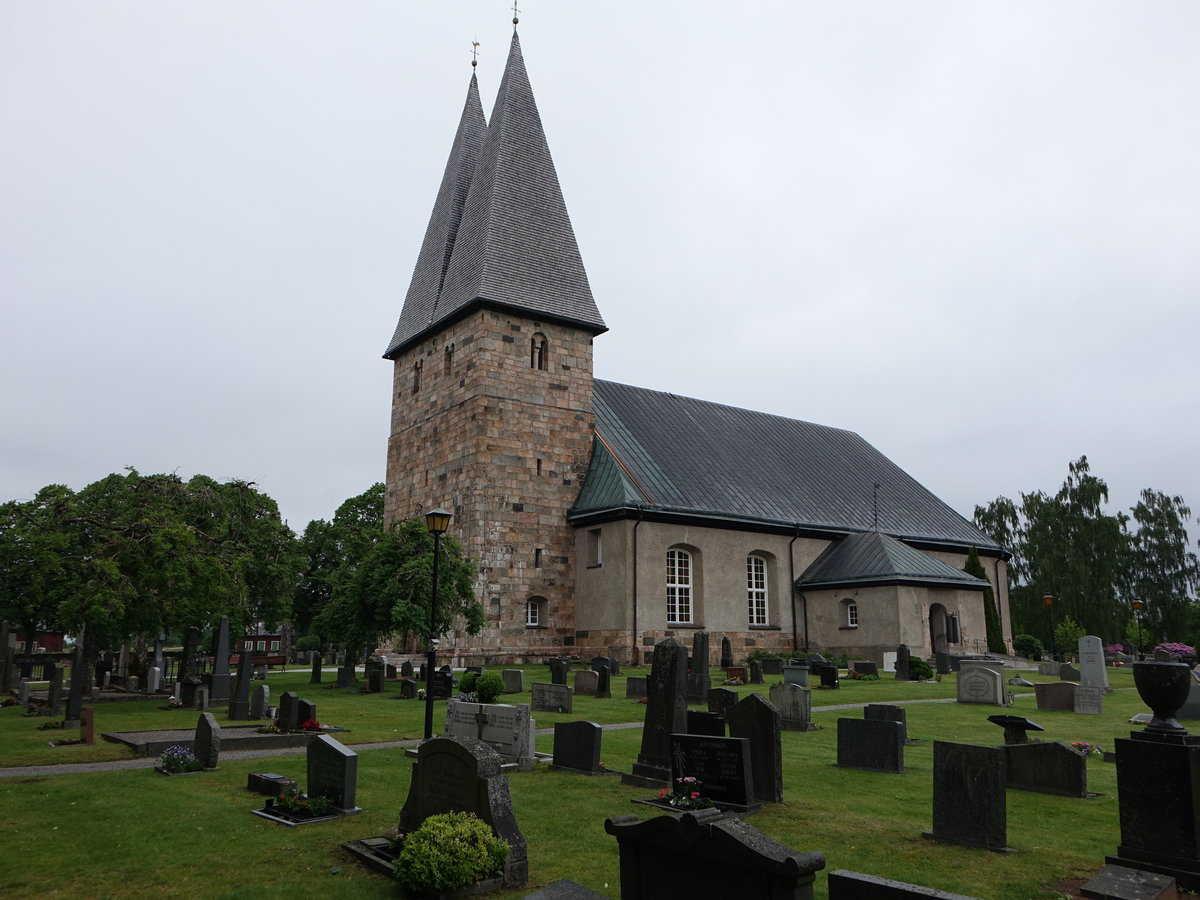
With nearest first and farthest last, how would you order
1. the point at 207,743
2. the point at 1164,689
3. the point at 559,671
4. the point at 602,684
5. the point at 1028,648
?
the point at 1164,689 → the point at 207,743 → the point at 602,684 → the point at 559,671 → the point at 1028,648

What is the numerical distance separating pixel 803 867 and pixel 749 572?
29144 millimetres

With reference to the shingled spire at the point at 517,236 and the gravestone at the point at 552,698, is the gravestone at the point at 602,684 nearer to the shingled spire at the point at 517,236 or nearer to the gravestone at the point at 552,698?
the gravestone at the point at 552,698

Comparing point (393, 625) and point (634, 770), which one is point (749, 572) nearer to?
point (393, 625)

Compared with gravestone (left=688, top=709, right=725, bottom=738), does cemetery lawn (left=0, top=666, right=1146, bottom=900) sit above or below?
below

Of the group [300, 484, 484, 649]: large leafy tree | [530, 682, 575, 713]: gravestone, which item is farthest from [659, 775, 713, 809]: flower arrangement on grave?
[300, 484, 484, 649]: large leafy tree

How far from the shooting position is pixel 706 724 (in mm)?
10039

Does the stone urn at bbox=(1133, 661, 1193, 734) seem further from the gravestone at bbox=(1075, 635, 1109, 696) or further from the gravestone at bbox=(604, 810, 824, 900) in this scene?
the gravestone at bbox=(1075, 635, 1109, 696)

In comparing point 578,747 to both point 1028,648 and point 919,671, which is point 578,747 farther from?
point 1028,648

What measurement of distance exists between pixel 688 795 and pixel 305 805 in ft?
12.0

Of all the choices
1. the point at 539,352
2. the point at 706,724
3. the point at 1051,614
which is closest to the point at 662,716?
the point at 706,724

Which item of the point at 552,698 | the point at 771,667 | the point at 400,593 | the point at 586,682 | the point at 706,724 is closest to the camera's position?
the point at 706,724

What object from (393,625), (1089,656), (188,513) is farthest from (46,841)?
(1089,656)

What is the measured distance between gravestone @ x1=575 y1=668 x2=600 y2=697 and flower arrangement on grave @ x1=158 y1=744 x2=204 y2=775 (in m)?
10.4

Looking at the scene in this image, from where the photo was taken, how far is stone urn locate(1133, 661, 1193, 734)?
6215 mm
